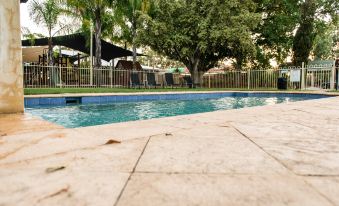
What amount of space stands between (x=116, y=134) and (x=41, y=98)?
5.86 metres

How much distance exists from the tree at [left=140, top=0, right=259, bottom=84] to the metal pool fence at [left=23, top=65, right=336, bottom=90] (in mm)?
1941

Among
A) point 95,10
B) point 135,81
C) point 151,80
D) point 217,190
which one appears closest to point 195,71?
point 151,80

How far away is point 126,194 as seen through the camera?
98 cm

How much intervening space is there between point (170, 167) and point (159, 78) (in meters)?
14.5

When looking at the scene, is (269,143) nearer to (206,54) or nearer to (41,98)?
(41,98)

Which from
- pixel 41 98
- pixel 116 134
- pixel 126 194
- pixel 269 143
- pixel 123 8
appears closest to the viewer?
pixel 126 194

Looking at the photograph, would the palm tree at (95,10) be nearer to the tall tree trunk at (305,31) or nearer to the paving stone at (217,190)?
the tall tree trunk at (305,31)

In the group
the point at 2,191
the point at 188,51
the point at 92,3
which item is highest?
the point at 92,3

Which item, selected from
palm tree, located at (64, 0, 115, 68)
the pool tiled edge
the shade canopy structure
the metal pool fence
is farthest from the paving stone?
the shade canopy structure

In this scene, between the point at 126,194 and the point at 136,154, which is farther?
the point at 136,154

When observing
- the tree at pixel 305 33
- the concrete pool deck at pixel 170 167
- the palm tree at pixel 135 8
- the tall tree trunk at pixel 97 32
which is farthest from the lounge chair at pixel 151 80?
the concrete pool deck at pixel 170 167

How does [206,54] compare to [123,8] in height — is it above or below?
below

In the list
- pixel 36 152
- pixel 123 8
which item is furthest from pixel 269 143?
pixel 123 8

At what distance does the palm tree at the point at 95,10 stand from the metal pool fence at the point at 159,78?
3.98ft
